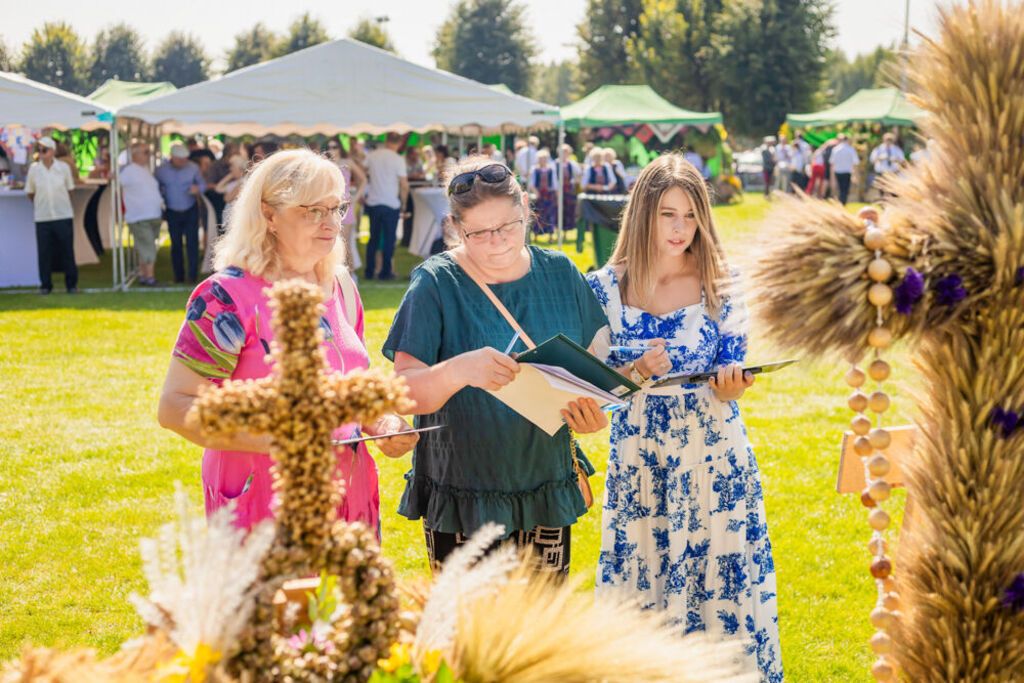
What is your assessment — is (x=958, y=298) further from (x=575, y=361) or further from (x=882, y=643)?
(x=575, y=361)

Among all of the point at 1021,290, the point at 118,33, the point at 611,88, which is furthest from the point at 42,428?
the point at 118,33

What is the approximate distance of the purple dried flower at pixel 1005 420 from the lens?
1.21 meters

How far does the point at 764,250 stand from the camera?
50.6 inches

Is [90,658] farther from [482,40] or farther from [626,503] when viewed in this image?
[482,40]

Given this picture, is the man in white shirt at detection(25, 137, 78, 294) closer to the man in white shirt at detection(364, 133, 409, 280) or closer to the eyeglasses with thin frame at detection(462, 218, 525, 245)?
the man in white shirt at detection(364, 133, 409, 280)

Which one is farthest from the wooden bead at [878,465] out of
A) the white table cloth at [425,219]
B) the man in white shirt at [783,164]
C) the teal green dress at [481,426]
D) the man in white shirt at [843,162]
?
the man in white shirt at [783,164]

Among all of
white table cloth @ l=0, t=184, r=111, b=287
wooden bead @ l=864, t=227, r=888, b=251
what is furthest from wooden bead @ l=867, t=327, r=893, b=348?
white table cloth @ l=0, t=184, r=111, b=287

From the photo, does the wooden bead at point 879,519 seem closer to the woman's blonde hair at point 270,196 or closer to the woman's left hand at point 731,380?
the woman's left hand at point 731,380

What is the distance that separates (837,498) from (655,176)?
3.08 metres

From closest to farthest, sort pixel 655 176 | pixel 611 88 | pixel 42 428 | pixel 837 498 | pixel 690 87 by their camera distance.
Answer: pixel 655 176 → pixel 837 498 → pixel 42 428 → pixel 611 88 → pixel 690 87

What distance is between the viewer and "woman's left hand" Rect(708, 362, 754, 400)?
110 inches

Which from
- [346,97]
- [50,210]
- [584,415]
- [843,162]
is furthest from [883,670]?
[843,162]

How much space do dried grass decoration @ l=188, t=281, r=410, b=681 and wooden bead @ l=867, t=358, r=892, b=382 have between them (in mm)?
665

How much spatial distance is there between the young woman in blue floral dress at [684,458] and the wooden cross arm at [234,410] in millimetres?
1980
